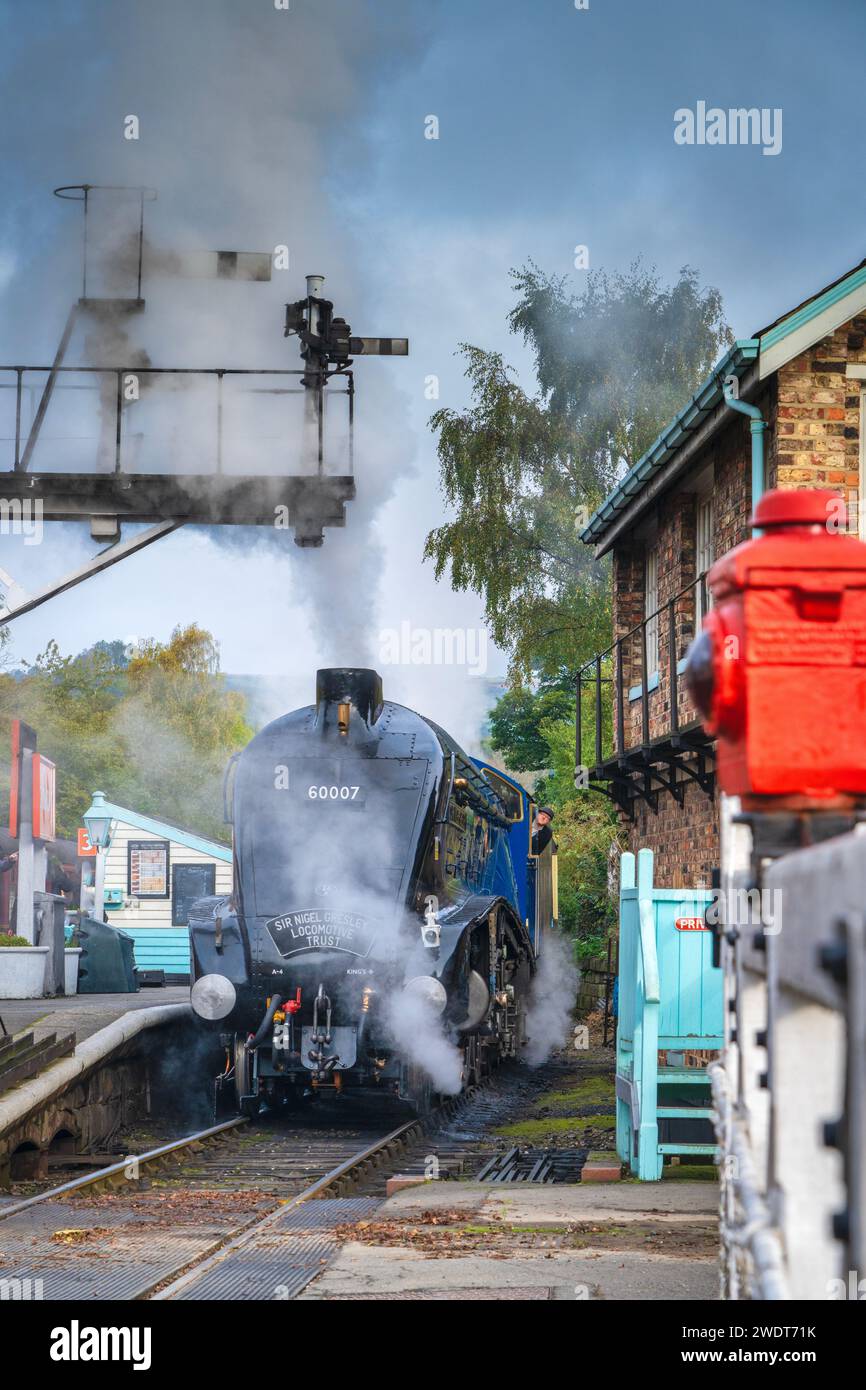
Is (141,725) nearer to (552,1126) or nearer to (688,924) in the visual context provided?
(552,1126)

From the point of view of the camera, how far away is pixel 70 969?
70.4ft

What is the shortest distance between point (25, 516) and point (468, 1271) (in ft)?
29.5

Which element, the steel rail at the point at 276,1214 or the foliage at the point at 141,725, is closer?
the steel rail at the point at 276,1214

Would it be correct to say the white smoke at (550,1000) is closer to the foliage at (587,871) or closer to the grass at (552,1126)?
the foliage at (587,871)

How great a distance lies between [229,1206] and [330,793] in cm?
482

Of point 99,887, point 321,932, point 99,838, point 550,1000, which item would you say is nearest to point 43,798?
point 550,1000

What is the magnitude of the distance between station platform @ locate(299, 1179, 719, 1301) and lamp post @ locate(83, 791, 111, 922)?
22.6m

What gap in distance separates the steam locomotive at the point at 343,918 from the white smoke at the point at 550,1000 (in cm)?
594

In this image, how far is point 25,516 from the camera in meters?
13.6

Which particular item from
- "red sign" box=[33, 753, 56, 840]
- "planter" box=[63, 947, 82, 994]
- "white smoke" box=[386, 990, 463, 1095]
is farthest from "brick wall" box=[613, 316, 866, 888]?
"planter" box=[63, 947, 82, 994]

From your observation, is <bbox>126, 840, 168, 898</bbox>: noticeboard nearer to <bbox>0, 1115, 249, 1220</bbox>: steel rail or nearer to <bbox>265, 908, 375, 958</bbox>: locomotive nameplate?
<bbox>0, 1115, 249, 1220</bbox>: steel rail

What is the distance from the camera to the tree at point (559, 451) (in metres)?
29.8

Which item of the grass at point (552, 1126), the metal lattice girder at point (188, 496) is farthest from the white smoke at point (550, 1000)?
the metal lattice girder at point (188, 496)

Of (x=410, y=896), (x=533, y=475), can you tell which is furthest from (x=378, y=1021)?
(x=533, y=475)
